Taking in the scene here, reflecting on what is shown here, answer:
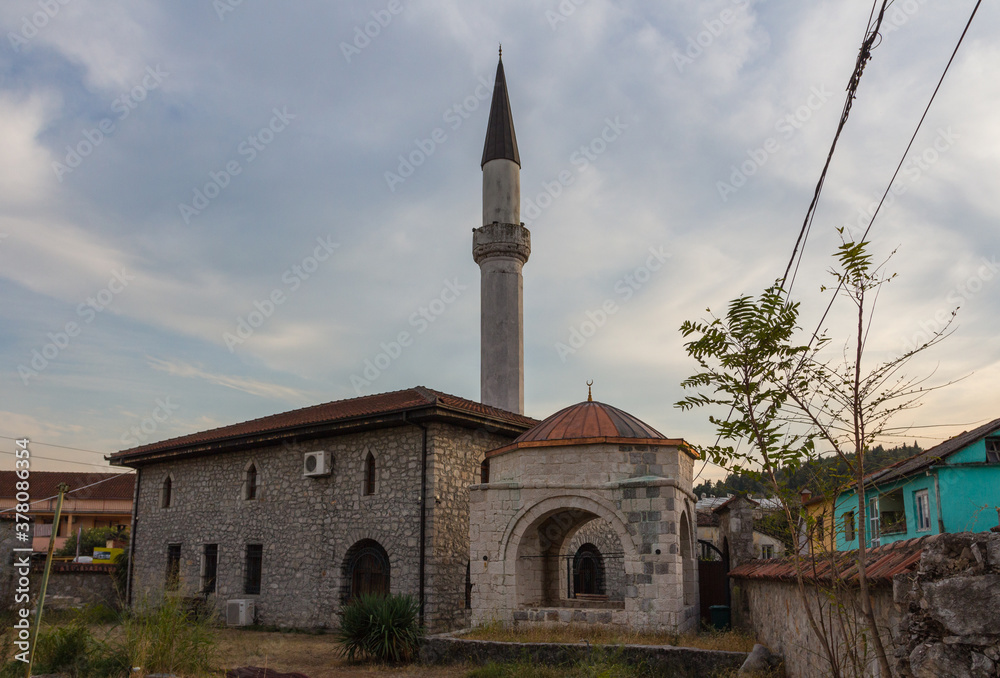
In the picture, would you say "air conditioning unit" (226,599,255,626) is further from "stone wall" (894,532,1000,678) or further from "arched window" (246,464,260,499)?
"stone wall" (894,532,1000,678)

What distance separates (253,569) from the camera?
687 inches

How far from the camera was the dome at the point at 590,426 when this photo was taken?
12656 millimetres

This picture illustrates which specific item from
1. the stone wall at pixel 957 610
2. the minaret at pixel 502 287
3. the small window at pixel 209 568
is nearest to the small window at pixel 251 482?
the small window at pixel 209 568

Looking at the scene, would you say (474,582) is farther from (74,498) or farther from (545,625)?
(74,498)

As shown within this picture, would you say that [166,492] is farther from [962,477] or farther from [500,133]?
[962,477]

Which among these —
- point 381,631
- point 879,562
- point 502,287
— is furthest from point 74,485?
Result: point 879,562

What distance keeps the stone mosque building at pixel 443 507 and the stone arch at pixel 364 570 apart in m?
0.03

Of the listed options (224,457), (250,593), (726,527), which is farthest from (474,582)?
(224,457)

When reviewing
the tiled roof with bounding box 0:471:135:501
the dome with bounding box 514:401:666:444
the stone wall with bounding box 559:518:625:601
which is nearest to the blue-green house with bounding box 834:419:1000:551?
the dome with bounding box 514:401:666:444

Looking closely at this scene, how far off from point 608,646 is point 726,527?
610cm

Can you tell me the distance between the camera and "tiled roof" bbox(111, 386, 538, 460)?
50.1ft

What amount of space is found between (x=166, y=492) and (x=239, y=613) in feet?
18.4

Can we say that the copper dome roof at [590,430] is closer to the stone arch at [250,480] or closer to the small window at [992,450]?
the small window at [992,450]

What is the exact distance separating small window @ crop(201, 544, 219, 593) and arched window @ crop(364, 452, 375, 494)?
5.26 meters
